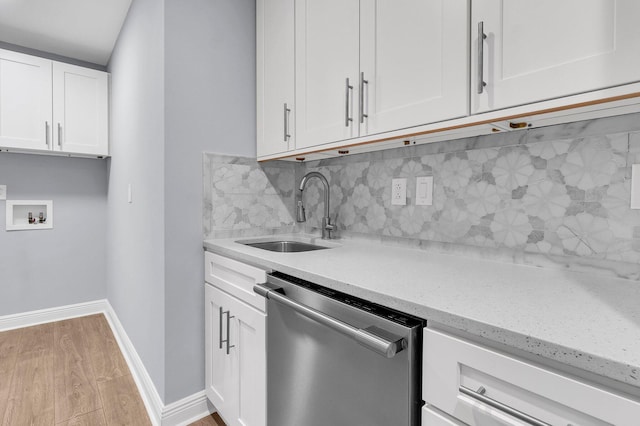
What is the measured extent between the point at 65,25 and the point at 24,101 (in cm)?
69

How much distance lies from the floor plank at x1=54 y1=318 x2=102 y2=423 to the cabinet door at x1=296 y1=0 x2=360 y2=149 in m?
1.84

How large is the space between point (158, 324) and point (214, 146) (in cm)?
97

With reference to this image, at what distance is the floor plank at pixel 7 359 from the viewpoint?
6.14ft

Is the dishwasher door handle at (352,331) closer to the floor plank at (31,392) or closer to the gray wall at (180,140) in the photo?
the gray wall at (180,140)

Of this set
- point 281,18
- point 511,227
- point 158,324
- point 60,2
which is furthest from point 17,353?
point 511,227

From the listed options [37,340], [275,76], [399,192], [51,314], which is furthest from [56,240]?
[399,192]

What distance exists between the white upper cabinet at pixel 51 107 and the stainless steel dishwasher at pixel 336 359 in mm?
2630

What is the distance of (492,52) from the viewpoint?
0.88m

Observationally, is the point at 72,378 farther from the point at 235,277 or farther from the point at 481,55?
the point at 481,55

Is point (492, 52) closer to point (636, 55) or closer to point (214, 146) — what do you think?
point (636, 55)

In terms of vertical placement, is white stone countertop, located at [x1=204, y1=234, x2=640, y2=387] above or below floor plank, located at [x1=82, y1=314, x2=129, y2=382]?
above

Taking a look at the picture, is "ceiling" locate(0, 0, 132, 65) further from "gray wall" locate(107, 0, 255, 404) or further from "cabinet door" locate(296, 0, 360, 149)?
"cabinet door" locate(296, 0, 360, 149)

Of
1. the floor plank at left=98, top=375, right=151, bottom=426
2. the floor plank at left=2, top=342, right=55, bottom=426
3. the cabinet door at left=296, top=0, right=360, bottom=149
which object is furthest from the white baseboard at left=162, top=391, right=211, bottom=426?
the cabinet door at left=296, top=0, right=360, bottom=149

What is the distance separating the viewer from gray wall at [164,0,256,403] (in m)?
1.61
